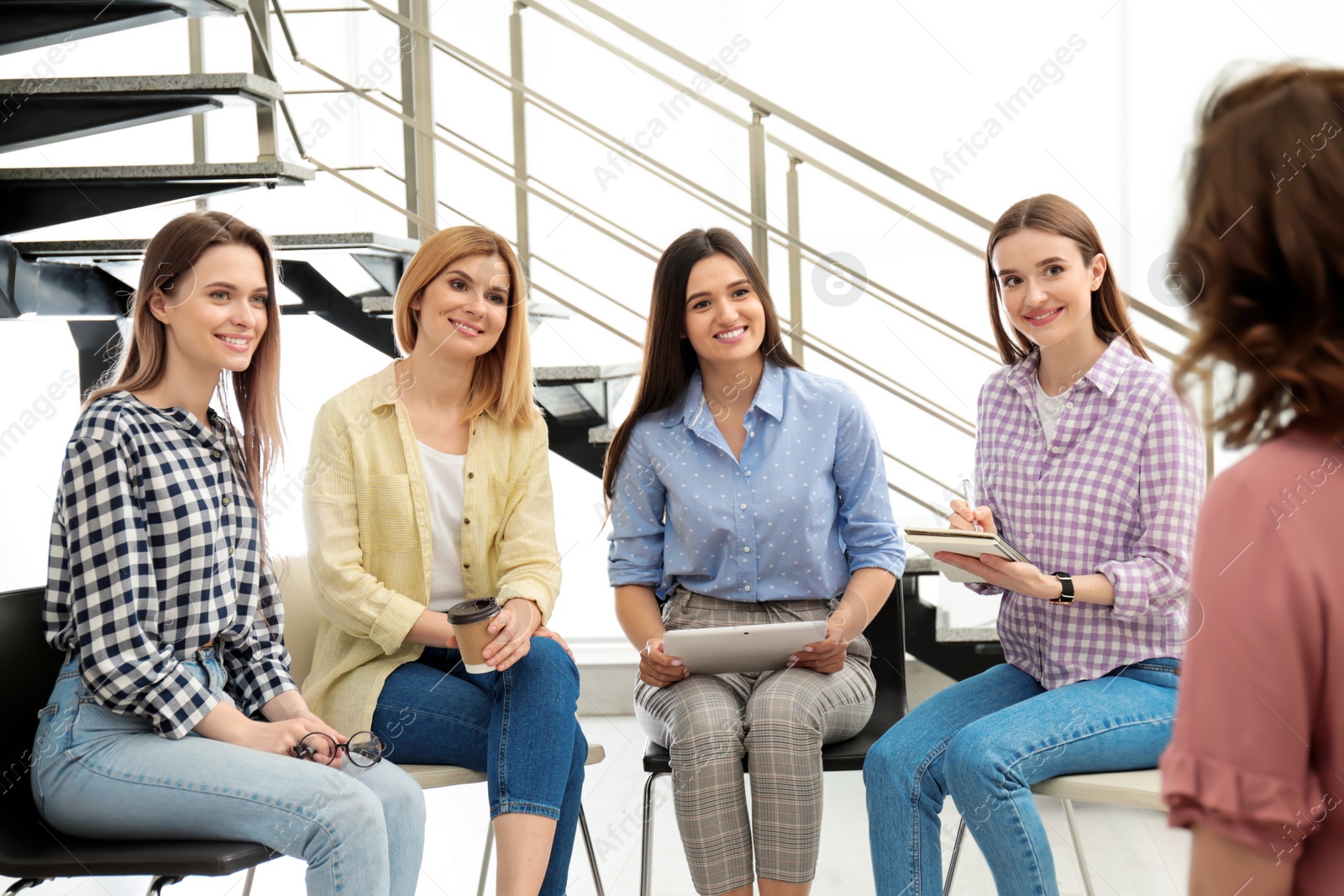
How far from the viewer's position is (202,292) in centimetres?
144

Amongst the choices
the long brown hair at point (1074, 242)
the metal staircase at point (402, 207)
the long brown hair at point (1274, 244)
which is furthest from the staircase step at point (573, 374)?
the long brown hair at point (1274, 244)

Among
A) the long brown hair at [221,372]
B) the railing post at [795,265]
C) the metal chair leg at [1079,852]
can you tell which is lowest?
the metal chair leg at [1079,852]

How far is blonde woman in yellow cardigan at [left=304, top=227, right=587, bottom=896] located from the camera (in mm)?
1530

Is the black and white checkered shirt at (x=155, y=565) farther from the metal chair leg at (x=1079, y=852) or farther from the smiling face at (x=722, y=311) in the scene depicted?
the metal chair leg at (x=1079, y=852)

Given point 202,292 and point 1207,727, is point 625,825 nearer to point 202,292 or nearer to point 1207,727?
point 202,292

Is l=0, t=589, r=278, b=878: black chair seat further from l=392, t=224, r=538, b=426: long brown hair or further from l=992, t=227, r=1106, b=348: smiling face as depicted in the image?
l=992, t=227, r=1106, b=348: smiling face

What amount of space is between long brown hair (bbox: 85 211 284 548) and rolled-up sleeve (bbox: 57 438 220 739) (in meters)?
0.15

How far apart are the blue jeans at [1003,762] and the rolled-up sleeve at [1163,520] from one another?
0.37 ft

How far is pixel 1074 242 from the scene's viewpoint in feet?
5.10

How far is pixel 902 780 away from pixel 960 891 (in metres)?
0.75

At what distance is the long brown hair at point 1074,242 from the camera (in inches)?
61.4

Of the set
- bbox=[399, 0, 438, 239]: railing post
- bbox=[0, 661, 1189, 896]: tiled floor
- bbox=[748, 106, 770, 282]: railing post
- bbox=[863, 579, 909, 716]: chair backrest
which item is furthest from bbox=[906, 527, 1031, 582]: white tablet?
bbox=[399, 0, 438, 239]: railing post

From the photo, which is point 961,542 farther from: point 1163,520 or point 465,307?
point 465,307

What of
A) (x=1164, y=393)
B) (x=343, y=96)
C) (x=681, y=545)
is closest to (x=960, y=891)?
(x=681, y=545)
